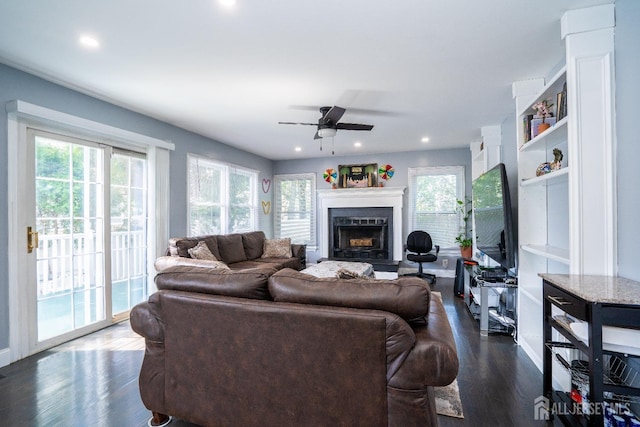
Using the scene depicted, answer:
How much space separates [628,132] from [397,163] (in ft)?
15.0

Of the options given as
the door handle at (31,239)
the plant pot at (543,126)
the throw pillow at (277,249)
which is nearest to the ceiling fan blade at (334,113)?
the plant pot at (543,126)

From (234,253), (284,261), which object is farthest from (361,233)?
(234,253)

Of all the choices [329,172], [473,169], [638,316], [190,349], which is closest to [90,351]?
[190,349]

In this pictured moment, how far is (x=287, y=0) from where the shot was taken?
179 cm

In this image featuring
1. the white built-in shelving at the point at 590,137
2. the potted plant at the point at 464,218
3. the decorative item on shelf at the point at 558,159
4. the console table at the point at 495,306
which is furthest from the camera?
the potted plant at the point at 464,218

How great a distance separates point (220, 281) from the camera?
168 centimetres

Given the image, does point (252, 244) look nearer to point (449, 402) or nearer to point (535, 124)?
point (449, 402)

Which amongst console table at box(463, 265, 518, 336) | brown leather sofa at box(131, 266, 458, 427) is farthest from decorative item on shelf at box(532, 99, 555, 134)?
brown leather sofa at box(131, 266, 458, 427)

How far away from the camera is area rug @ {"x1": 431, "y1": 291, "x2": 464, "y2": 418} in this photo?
1.84m

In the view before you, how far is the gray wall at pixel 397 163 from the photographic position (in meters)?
5.89

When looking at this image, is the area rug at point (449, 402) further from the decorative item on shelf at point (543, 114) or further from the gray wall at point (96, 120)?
the gray wall at point (96, 120)

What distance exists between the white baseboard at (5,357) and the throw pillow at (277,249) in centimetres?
337

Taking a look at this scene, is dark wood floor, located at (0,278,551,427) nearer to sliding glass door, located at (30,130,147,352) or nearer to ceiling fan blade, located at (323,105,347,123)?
sliding glass door, located at (30,130,147,352)

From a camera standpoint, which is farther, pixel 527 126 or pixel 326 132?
pixel 326 132
